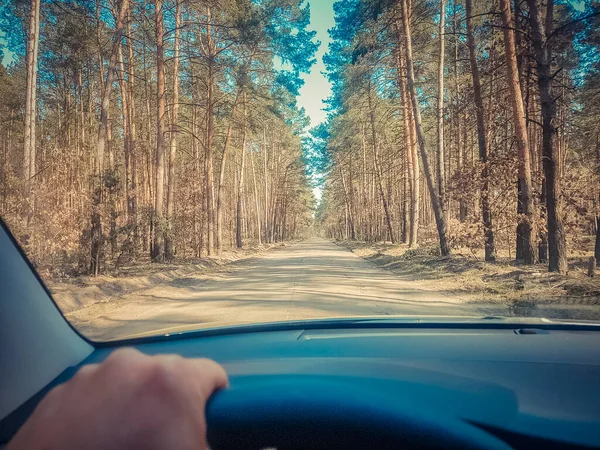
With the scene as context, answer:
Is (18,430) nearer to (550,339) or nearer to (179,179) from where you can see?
(550,339)

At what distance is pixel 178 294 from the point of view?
11.1m

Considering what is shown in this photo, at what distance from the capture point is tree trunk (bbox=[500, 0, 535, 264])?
12.6 meters

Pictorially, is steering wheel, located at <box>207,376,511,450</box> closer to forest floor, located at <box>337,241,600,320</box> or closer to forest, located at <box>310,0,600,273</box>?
forest floor, located at <box>337,241,600,320</box>

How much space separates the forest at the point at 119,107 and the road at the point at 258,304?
3063 mm

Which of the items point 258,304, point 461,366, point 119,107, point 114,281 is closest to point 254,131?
point 119,107

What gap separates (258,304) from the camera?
28.1 ft

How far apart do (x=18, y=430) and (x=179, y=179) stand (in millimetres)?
22422

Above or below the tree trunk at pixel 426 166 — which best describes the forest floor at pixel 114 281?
below

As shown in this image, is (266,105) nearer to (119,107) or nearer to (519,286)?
(119,107)

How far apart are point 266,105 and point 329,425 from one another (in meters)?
25.1

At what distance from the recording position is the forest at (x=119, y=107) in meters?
12.0

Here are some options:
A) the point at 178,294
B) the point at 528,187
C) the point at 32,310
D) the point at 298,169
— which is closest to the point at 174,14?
the point at 178,294

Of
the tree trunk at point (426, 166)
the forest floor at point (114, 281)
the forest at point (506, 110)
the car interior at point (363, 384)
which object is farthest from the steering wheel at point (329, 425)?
the tree trunk at point (426, 166)

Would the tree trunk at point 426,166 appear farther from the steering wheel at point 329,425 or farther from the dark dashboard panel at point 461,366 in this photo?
the steering wheel at point 329,425
